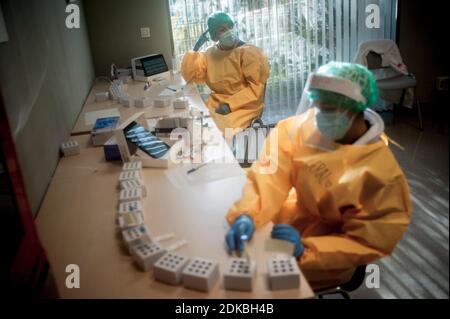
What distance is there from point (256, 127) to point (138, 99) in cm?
88

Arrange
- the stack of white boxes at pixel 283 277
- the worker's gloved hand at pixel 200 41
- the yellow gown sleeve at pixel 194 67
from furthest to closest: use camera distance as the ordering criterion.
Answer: the worker's gloved hand at pixel 200 41, the yellow gown sleeve at pixel 194 67, the stack of white boxes at pixel 283 277

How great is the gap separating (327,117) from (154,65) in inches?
97.5

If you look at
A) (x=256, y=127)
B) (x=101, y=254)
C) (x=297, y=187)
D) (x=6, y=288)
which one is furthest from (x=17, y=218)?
(x=256, y=127)

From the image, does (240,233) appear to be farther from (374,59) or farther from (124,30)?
(374,59)

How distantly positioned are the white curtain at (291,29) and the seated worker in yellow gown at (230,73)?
0.75 meters

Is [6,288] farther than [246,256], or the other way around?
[246,256]

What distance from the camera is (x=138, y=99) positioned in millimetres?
2764

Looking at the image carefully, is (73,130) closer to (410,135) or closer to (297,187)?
(297,187)

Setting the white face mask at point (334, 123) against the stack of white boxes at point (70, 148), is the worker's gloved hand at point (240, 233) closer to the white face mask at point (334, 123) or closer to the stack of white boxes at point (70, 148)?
the white face mask at point (334, 123)

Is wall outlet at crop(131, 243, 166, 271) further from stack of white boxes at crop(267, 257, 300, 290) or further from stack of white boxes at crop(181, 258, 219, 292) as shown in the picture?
stack of white boxes at crop(267, 257, 300, 290)

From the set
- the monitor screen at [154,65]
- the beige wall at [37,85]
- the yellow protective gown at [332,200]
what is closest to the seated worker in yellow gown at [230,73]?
the monitor screen at [154,65]

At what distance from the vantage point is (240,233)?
1.23 m

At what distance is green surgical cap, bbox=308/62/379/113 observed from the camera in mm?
1331

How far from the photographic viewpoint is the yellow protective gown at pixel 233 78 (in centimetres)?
304
